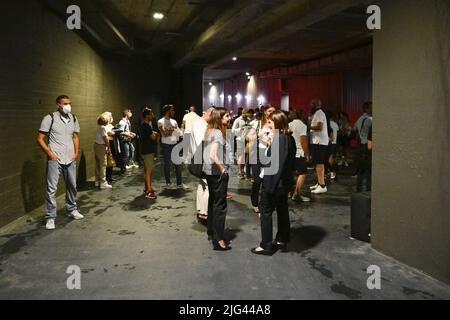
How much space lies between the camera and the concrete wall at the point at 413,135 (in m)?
3.86

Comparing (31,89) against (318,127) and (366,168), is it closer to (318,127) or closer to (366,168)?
(318,127)

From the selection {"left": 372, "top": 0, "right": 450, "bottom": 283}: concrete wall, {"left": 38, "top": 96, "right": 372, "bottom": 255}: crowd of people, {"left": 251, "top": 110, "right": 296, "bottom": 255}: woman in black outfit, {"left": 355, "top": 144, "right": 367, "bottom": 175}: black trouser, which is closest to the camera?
{"left": 372, "top": 0, "right": 450, "bottom": 283}: concrete wall

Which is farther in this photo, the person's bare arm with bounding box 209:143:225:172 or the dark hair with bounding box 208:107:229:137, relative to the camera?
the dark hair with bounding box 208:107:229:137

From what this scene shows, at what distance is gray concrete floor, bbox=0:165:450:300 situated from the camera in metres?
3.75

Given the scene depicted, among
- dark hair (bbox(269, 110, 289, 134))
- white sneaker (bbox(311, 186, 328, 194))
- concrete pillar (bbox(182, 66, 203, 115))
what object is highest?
concrete pillar (bbox(182, 66, 203, 115))

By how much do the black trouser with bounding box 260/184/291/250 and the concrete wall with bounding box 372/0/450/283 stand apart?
1022 mm

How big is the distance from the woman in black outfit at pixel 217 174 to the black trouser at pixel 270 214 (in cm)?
46

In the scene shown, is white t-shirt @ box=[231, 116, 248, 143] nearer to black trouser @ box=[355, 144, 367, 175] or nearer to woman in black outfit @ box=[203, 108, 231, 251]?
black trouser @ box=[355, 144, 367, 175]

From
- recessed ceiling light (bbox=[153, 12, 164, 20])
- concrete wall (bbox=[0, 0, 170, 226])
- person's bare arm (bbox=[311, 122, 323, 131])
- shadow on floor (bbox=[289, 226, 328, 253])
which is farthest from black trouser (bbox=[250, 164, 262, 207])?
recessed ceiling light (bbox=[153, 12, 164, 20])

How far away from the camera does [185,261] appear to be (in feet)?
14.9

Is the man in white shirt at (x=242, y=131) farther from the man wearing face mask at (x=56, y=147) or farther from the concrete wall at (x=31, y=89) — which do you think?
→ the man wearing face mask at (x=56, y=147)

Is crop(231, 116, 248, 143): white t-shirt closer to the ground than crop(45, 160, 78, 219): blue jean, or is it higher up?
higher up

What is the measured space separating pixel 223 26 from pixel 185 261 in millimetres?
6617

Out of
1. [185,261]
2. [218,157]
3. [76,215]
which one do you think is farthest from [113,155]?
[185,261]
